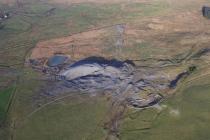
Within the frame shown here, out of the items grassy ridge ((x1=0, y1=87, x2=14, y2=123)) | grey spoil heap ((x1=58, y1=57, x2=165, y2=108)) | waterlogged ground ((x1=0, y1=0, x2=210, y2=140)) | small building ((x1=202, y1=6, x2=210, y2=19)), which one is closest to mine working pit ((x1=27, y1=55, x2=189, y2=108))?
grey spoil heap ((x1=58, y1=57, x2=165, y2=108))

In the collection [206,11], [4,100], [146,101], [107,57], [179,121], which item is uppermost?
[206,11]

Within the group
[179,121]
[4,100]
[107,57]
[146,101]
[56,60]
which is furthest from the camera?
[56,60]

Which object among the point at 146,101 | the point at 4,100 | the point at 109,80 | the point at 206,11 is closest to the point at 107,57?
the point at 109,80

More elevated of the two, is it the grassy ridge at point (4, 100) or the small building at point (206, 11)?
the small building at point (206, 11)

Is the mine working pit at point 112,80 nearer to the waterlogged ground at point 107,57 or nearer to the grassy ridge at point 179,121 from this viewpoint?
the waterlogged ground at point 107,57

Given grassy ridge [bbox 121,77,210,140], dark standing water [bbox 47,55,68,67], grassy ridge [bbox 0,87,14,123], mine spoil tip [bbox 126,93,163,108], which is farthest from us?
dark standing water [bbox 47,55,68,67]

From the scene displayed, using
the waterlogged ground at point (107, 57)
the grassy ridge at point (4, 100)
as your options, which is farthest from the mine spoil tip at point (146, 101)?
the grassy ridge at point (4, 100)

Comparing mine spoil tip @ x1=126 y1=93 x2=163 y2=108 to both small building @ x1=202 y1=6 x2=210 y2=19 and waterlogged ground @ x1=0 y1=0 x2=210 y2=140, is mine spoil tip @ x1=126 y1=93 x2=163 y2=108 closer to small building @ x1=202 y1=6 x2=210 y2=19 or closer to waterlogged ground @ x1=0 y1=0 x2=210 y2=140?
waterlogged ground @ x1=0 y1=0 x2=210 y2=140

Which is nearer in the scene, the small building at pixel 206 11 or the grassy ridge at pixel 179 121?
the grassy ridge at pixel 179 121

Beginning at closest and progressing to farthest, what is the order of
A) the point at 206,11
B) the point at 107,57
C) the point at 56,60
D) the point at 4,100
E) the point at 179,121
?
the point at 179,121, the point at 4,100, the point at 107,57, the point at 56,60, the point at 206,11

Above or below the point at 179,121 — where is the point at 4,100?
below

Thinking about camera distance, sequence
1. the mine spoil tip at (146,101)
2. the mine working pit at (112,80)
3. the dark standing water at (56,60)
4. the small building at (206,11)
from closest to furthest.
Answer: the mine spoil tip at (146,101), the mine working pit at (112,80), the dark standing water at (56,60), the small building at (206,11)

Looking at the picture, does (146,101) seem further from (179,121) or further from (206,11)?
(206,11)

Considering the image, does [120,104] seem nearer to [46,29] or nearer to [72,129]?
[72,129]
